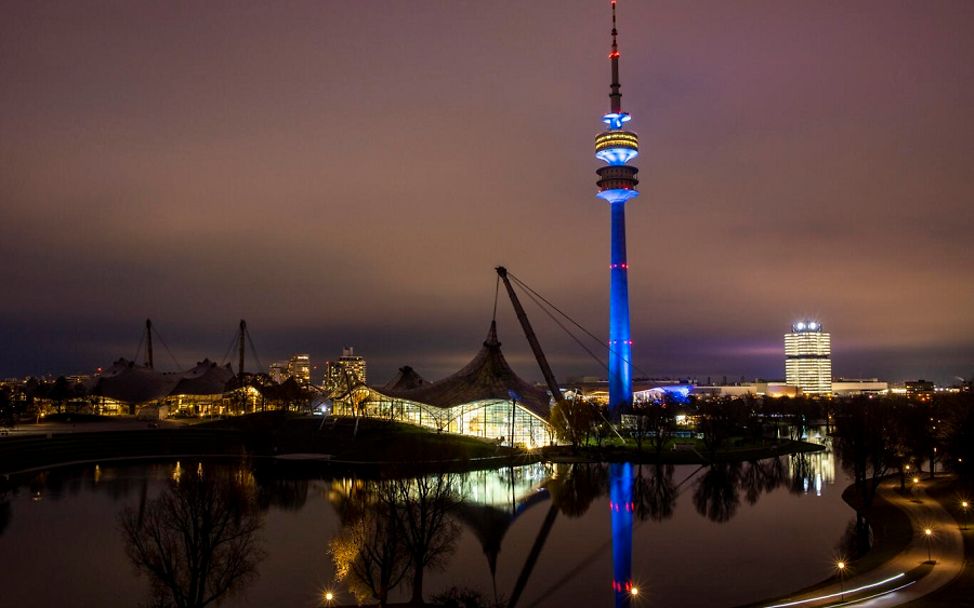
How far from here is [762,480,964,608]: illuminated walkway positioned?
63.1ft

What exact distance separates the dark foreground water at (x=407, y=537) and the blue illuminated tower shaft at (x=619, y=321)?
38.8 metres

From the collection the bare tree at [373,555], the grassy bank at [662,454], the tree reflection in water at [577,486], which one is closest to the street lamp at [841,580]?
the bare tree at [373,555]

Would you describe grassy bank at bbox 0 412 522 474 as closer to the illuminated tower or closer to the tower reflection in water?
the tower reflection in water

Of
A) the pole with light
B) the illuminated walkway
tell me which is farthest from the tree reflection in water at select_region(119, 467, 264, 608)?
the pole with light

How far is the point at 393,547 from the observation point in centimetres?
1903

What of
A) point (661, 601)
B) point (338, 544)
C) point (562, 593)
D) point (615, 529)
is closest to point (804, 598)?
point (661, 601)

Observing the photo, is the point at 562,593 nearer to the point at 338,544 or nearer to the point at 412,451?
the point at 338,544

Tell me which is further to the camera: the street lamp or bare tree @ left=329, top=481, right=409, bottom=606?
the street lamp

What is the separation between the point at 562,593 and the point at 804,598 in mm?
6528

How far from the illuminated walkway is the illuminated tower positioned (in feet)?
179

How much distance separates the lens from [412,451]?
4591 cm

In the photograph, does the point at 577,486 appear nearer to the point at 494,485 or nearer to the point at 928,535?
the point at 494,485

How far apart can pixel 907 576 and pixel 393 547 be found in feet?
46.3

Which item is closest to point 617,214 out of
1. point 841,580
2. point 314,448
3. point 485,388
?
point 485,388
